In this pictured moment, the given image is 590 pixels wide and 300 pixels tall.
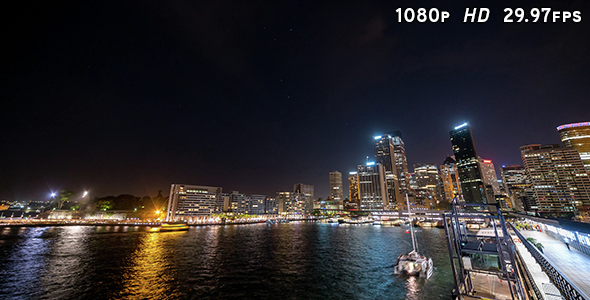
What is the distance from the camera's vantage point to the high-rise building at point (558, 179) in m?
174

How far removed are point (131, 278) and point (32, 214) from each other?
240 meters

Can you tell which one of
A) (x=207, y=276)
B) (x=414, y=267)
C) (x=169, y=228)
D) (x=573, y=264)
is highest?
(x=573, y=264)

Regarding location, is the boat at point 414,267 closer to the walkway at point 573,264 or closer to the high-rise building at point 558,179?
the walkway at point 573,264

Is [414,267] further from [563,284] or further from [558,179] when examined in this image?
[558,179]

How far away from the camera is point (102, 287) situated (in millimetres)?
28688

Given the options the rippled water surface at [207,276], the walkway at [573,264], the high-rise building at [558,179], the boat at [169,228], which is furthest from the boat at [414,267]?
the high-rise building at [558,179]

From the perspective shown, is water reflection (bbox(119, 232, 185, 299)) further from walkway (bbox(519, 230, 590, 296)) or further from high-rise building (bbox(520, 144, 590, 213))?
high-rise building (bbox(520, 144, 590, 213))

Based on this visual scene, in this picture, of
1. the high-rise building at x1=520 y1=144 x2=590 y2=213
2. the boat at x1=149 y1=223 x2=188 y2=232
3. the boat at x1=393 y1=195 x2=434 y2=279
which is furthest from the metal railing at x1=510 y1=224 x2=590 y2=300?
the high-rise building at x1=520 y1=144 x2=590 y2=213

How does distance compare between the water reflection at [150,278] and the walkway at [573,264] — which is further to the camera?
the water reflection at [150,278]

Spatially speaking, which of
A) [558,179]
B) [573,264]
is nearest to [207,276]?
[573,264]

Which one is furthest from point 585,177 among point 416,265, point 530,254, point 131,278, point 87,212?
point 87,212

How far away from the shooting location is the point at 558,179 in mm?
183625

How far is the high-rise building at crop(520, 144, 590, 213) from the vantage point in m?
174

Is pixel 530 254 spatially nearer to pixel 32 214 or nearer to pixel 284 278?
pixel 284 278
